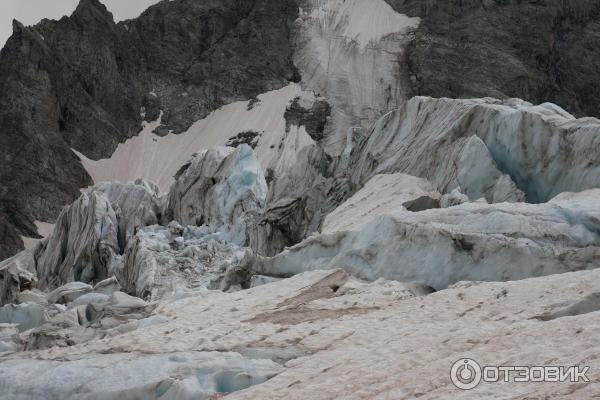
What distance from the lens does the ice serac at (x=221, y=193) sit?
221 ft

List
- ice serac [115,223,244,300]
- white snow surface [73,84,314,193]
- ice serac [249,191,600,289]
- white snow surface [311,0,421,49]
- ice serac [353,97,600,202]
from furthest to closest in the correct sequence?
white snow surface [311,0,421,49] → white snow surface [73,84,314,193] → ice serac [115,223,244,300] → ice serac [353,97,600,202] → ice serac [249,191,600,289]

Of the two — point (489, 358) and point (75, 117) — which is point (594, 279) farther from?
point (75, 117)

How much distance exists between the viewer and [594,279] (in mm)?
22125

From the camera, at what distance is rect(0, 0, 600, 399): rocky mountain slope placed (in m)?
21.1

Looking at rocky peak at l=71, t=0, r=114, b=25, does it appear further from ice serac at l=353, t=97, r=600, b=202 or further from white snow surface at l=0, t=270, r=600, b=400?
white snow surface at l=0, t=270, r=600, b=400

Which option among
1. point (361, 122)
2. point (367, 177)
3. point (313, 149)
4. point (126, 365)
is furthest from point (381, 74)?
point (126, 365)

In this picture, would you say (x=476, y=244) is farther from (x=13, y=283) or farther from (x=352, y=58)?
(x=352, y=58)

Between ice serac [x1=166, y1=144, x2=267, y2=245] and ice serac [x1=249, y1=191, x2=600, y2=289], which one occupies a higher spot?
ice serac [x1=249, y1=191, x2=600, y2=289]

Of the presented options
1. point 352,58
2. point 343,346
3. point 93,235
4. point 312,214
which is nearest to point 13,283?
point 93,235

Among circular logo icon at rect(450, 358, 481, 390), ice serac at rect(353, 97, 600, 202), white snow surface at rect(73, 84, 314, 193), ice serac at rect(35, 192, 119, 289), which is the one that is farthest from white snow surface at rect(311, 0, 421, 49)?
circular logo icon at rect(450, 358, 481, 390)

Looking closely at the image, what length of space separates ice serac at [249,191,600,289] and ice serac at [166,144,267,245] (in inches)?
1335

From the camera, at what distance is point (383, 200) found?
41.2 metres

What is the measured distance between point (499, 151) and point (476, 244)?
1533 centimetres

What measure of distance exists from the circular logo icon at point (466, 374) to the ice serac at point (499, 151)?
2103cm
